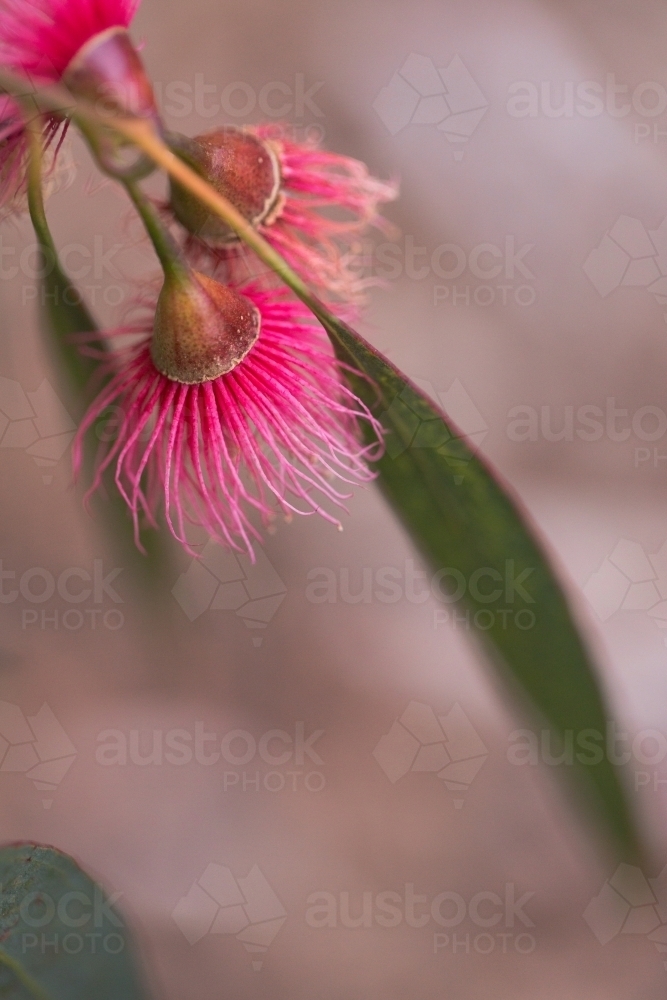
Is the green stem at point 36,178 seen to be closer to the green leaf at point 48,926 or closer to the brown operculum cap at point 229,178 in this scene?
the brown operculum cap at point 229,178

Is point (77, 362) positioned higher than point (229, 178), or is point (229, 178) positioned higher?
point (229, 178)

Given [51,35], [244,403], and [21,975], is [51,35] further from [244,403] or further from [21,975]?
[21,975]

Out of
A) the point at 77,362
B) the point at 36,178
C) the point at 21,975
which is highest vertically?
the point at 36,178

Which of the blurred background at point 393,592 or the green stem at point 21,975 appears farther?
the blurred background at point 393,592

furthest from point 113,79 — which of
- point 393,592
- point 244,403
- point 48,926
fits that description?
point 393,592

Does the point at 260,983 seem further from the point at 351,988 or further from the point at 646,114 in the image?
the point at 646,114

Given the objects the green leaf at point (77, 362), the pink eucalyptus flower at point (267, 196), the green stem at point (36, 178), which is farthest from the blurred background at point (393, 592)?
the green stem at point (36, 178)
